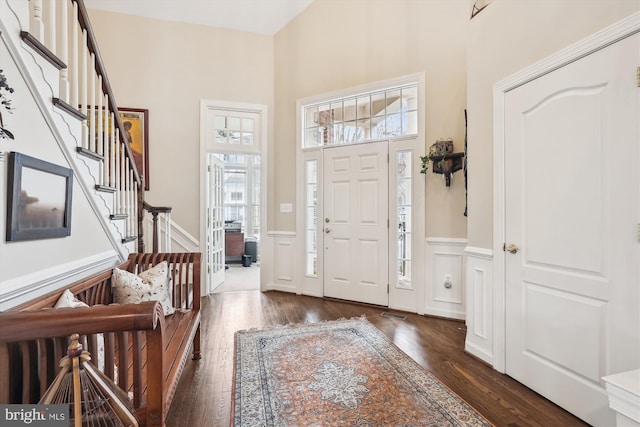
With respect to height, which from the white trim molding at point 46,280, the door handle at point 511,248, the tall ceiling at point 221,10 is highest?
the tall ceiling at point 221,10

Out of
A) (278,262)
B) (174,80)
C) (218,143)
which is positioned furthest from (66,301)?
(174,80)

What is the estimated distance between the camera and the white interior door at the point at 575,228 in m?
1.49

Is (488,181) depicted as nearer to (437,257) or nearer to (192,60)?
(437,257)

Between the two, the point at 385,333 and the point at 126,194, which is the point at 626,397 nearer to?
the point at 385,333

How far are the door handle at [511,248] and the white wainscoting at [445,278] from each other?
102 centimetres

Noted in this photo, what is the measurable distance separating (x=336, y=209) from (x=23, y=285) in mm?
3072

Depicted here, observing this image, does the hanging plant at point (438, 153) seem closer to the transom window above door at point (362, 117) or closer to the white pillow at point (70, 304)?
the transom window above door at point (362, 117)

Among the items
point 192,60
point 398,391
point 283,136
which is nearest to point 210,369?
point 398,391

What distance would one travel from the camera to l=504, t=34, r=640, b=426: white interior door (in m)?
1.49

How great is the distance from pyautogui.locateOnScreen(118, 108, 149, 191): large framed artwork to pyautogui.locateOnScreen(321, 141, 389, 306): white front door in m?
2.37

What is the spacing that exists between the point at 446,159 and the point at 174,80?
3622mm

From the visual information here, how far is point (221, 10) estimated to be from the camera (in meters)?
4.04

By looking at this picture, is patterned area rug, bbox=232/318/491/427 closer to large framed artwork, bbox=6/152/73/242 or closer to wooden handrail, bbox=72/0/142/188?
large framed artwork, bbox=6/152/73/242

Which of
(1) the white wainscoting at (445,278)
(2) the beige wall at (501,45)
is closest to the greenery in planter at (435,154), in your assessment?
(2) the beige wall at (501,45)
